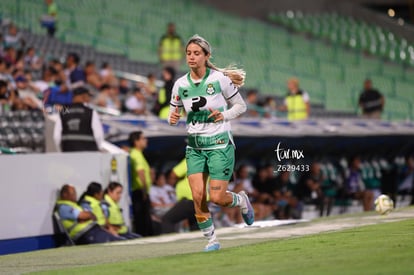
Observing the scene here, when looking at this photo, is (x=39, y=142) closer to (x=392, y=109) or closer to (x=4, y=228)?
(x=4, y=228)

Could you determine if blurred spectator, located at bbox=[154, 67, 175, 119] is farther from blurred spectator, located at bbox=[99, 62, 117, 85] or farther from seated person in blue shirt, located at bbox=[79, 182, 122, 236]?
seated person in blue shirt, located at bbox=[79, 182, 122, 236]

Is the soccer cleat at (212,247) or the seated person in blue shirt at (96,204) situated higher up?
the seated person in blue shirt at (96,204)

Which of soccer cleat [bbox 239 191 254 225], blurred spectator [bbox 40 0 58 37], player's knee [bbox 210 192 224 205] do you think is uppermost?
blurred spectator [bbox 40 0 58 37]

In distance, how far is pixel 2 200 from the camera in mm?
15500

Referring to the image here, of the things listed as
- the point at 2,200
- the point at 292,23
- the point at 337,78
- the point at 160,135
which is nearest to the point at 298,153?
the point at 160,135

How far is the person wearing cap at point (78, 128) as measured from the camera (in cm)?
1697

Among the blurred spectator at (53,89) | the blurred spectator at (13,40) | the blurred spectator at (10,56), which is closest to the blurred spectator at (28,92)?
the blurred spectator at (53,89)

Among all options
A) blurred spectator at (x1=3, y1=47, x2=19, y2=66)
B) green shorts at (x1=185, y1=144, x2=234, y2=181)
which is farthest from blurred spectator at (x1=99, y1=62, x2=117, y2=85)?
green shorts at (x1=185, y1=144, x2=234, y2=181)

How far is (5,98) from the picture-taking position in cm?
1870

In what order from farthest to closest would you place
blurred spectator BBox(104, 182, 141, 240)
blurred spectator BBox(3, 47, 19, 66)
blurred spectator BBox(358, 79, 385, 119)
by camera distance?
blurred spectator BBox(358, 79, 385, 119) < blurred spectator BBox(3, 47, 19, 66) < blurred spectator BBox(104, 182, 141, 240)

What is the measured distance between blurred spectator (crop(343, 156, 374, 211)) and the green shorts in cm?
1228

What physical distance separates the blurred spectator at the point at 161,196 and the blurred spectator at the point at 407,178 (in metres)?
7.73

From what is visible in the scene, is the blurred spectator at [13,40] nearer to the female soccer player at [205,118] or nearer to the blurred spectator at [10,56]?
the blurred spectator at [10,56]

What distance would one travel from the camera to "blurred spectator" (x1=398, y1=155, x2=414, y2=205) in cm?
2517
